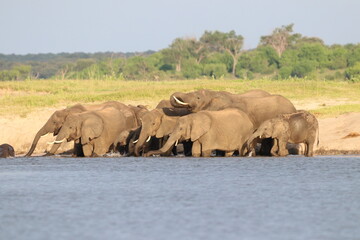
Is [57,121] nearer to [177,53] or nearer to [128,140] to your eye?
[128,140]

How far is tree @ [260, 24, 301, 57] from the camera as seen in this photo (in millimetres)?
66688

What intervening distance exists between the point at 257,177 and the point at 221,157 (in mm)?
3462

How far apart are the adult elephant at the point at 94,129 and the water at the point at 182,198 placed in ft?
3.11

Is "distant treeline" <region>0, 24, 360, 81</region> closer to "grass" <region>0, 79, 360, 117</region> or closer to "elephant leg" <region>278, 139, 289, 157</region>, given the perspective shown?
"grass" <region>0, 79, 360, 117</region>

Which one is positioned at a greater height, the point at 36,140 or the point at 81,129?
the point at 81,129

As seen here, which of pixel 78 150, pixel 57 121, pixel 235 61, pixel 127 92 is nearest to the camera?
pixel 78 150

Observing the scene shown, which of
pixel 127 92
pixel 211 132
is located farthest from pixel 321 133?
pixel 127 92

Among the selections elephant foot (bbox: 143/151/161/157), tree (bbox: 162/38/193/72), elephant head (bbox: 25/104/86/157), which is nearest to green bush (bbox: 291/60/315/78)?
tree (bbox: 162/38/193/72)

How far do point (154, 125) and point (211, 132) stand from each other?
1.67 m

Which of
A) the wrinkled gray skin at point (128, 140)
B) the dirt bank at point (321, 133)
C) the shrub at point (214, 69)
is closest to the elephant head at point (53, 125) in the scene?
the dirt bank at point (321, 133)

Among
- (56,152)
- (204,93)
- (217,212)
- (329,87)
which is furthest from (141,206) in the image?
(329,87)

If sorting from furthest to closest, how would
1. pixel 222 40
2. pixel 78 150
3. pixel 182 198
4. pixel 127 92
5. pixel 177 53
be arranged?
pixel 222 40, pixel 177 53, pixel 127 92, pixel 78 150, pixel 182 198

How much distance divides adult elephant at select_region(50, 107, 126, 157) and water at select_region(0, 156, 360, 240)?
949mm

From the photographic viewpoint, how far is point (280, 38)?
221 feet
